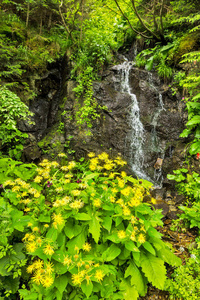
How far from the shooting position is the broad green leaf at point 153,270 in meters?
1.74

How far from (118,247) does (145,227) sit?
1.32 ft

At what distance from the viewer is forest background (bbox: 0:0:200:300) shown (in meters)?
1.58

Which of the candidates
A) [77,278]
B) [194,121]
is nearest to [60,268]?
[77,278]

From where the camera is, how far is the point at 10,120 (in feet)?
12.2

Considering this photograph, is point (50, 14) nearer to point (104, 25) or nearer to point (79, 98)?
point (104, 25)

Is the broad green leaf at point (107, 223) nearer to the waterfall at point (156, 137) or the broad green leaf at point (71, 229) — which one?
the broad green leaf at point (71, 229)

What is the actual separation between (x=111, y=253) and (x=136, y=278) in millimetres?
413

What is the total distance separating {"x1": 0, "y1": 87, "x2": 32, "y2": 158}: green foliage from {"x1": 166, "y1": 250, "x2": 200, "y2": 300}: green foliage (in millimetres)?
4093

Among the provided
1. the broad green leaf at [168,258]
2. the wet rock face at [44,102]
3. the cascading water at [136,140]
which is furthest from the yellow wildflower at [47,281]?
the wet rock face at [44,102]

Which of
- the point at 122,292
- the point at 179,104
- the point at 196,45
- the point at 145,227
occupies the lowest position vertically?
the point at 122,292

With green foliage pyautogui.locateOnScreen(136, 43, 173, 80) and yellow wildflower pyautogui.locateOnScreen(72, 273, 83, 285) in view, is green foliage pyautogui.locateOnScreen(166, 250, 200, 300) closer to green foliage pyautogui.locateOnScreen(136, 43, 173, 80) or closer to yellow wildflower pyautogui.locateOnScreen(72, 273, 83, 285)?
yellow wildflower pyautogui.locateOnScreen(72, 273, 83, 285)

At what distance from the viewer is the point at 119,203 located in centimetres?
209

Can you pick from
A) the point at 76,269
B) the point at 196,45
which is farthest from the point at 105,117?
the point at 76,269

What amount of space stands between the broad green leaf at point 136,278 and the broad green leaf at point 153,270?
0.10 m
